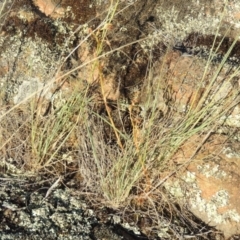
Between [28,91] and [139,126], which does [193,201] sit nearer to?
[139,126]

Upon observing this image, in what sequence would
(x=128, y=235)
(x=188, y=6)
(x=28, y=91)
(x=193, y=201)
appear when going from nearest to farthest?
(x=128, y=235) < (x=193, y=201) < (x=28, y=91) < (x=188, y=6)

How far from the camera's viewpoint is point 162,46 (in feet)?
9.24

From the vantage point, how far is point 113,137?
2629 millimetres

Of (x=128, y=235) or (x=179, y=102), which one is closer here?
(x=128, y=235)

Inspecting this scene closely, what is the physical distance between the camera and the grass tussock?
244cm

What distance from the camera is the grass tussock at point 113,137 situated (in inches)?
95.9

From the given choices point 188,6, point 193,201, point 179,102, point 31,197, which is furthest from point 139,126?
point 188,6

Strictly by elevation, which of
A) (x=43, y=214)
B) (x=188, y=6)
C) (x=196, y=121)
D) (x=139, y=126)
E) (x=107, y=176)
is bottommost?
(x=43, y=214)

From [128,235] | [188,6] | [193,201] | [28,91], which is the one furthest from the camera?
[188,6]

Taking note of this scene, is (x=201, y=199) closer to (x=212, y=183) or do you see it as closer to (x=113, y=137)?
(x=212, y=183)

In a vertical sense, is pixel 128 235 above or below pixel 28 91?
below

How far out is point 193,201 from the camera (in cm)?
254

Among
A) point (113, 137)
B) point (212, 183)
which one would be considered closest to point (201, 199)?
point (212, 183)

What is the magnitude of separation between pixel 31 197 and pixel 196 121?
0.76 meters
